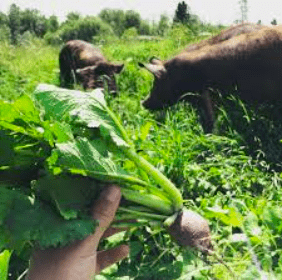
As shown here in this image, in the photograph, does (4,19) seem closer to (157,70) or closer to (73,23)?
(73,23)

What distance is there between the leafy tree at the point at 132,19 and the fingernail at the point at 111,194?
73.6 m

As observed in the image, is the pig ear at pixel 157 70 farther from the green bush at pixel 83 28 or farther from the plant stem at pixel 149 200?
the green bush at pixel 83 28

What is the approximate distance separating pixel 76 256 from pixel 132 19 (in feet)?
252

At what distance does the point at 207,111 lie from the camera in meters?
5.67

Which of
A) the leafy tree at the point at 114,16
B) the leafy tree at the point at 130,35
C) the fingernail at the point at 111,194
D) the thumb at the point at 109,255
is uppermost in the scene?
→ the fingernail at the point at 111,194

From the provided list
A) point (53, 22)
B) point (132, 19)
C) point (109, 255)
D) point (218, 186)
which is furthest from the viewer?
point (53, 22)

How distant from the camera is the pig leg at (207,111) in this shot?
5535 millimetres

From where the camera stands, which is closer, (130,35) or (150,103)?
(150,103)

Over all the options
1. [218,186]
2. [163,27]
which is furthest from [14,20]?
[218,186]

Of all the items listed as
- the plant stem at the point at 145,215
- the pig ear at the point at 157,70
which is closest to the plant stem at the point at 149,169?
the plant stem at the point at 145,215

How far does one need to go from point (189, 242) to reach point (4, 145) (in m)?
1.29

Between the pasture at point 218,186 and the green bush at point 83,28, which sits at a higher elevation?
the pasture at point 218,186

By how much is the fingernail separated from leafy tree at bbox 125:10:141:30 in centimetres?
7362

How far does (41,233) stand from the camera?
6.86 ft
